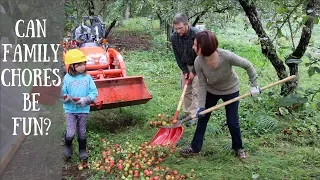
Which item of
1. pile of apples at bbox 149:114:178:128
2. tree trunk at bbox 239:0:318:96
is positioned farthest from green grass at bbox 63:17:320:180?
tree trunk at bbox 239:0:318:96

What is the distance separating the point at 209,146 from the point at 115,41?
12.0 meters

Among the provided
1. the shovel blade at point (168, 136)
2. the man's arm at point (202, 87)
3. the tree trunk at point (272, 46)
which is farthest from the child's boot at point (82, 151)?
the tree trunk at point (272, 46)

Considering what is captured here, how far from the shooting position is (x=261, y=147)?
16.9 ft

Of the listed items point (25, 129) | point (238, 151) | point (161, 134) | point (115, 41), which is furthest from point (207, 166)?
point (115, 41)

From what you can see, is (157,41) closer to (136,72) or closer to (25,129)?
(136,72)

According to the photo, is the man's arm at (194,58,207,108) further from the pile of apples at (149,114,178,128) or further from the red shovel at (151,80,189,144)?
the pile of apples at (149,114,178,128)

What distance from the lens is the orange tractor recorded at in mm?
5500

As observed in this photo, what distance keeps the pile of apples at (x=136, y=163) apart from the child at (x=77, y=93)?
284 millimetres

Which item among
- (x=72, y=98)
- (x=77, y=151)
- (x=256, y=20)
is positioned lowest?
(x=77, y=151)

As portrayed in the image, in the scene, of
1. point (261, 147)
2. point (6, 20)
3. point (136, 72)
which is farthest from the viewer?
point (136, 72)

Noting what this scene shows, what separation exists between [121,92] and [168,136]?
0.94 meters

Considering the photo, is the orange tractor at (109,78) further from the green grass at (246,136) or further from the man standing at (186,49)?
the man standing at (186,49)

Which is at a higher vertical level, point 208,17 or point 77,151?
point 208,17

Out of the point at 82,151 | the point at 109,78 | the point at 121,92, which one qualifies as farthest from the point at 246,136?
the point at 82,151
